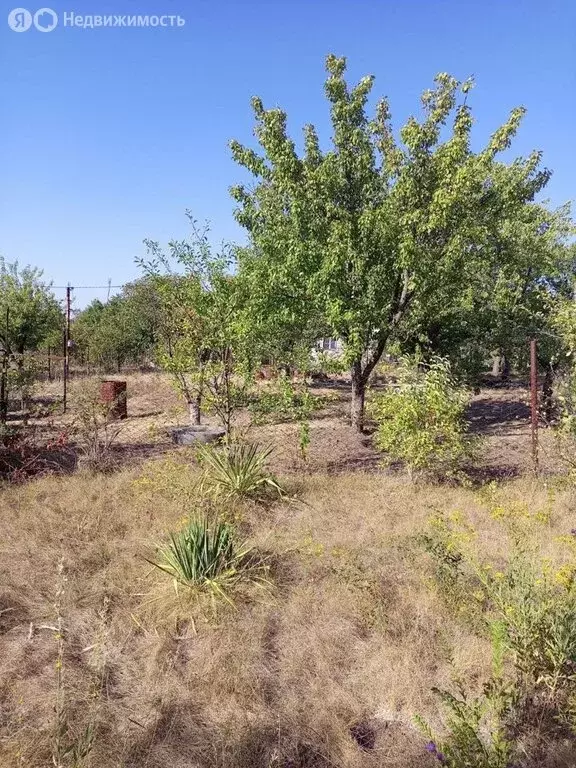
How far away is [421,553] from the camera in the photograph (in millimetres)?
4641

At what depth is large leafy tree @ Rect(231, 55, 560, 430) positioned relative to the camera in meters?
8.36

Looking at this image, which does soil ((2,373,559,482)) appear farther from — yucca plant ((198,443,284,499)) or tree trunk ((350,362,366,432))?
yucca plant ((198,443,284,499))

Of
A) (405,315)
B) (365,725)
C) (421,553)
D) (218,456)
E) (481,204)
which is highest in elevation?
(481,204)

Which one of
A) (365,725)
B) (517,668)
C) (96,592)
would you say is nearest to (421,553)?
(517,668)

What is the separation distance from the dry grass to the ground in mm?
11

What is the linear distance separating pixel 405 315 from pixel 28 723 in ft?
27.3

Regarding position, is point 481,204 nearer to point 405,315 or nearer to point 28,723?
point 405,315

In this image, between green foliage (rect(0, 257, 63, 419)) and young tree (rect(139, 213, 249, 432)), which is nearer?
young tree (rect(139, 213, 249, 432))

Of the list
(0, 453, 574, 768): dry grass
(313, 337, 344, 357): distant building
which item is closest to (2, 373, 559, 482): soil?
(313, 337, 344, 357): distant building

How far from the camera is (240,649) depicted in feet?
11.1

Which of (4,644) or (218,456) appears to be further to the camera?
(218,456)

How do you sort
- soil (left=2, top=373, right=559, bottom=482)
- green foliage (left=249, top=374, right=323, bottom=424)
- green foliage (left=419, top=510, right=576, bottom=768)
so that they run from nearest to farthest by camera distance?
green foliage (left=419, top=510, right=576, bottom=768)
green foliage (left=249, top=374, right=323, bottom=424)
soil (left=2, top=373, right=559, bottom=482)

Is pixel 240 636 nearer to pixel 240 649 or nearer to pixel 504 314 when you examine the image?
pixel 240 649

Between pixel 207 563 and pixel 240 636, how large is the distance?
0.74 meters
